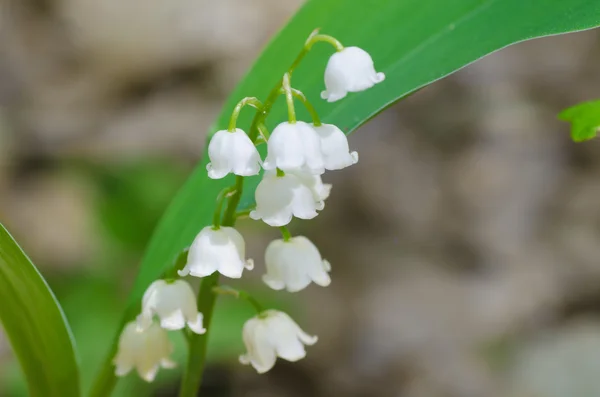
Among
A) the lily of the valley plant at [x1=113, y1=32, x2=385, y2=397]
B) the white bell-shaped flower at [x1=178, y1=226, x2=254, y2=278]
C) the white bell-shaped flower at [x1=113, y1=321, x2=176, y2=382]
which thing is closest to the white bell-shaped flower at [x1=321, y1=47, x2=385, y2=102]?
the lily of the valley plant at [x1=113, y1=32, x2=385, y2=397]

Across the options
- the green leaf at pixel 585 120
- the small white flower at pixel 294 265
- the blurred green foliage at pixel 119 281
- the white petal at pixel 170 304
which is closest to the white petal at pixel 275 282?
the small white flower at pixel 294 265

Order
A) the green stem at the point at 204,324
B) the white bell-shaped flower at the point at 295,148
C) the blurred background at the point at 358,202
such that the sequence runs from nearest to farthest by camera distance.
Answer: the white bell-shaped flower at the point at 295,148 → the green stem at the point at 204,324 → the blurred background at the point at 358,202

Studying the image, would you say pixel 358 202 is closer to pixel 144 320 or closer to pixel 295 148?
pixel 144 320

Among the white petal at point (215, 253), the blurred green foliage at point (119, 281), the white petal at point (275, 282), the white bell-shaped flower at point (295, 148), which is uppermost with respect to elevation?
the blurred green foliage at point (119, 281)

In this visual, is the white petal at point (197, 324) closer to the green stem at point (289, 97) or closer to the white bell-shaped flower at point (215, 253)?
the white bell-shaped flower at point (215, 253)

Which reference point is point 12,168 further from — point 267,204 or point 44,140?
point 267,204

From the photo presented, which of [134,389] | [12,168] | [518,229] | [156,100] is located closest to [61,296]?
[134,389]

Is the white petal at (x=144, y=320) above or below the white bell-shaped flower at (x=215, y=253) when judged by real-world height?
below

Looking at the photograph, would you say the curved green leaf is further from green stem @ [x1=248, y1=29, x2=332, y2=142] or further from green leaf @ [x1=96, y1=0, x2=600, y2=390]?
green stem @ [x1=248, y1=29, x2=332, y2=142]
